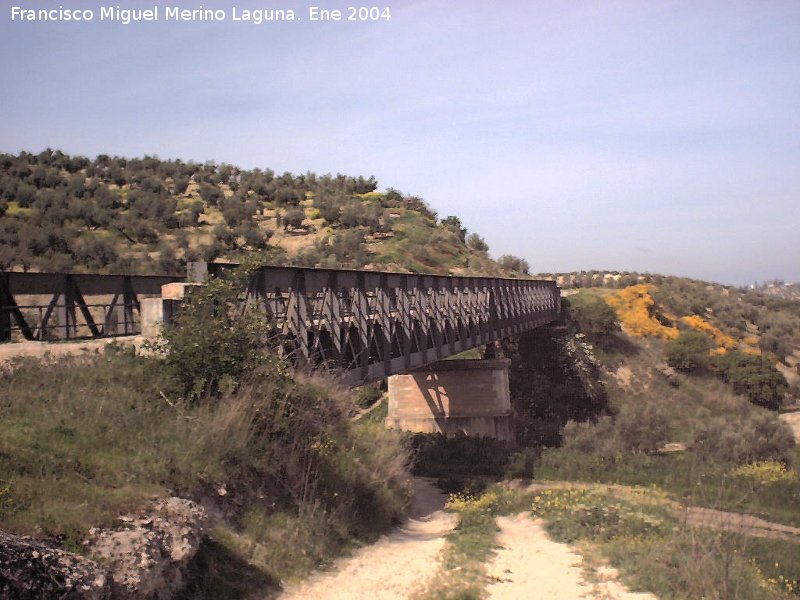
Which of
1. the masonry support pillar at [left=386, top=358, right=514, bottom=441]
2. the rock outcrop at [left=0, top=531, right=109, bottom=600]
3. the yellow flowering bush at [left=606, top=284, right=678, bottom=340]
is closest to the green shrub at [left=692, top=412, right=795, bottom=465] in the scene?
the masonry support pillar at [left=386, top=358, right=514, bottom=441]

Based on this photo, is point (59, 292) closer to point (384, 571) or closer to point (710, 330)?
point (384, 571)

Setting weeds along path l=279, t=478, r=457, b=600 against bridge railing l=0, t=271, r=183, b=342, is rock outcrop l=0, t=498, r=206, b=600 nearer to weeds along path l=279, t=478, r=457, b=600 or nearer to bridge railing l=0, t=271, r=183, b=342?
weeds along path l=279, t=478, r=457, b=600

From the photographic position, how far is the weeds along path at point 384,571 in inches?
334

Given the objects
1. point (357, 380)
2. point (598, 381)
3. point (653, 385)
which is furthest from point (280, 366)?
point (653, 385)

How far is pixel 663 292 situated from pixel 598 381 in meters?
28.0

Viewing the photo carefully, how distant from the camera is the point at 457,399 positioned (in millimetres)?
31781

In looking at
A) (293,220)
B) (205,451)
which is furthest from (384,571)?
(293,220)

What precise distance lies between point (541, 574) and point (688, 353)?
43315mm

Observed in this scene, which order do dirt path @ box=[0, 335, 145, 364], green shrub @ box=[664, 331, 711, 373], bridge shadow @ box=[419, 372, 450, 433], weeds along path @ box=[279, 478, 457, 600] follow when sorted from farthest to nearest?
green shrub @ box=[664, 331, 711, 373] → bridge shadow @ box=[419, 372, 450, 433] → dirt path @ box=[0, 335, 145, 364] → weeds along path @ box=[279, 478, 457, 600]

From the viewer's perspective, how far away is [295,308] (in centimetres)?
1362

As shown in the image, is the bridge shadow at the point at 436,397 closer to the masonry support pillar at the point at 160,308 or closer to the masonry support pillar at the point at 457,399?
the masonry support pillar at the point at 457,399

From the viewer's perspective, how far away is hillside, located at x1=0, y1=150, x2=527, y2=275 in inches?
1410

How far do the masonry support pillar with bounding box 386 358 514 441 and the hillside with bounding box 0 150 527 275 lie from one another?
1177 cm

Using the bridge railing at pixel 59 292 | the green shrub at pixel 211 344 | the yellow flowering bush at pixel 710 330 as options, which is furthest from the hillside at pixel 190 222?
the green shrub at pixel 211 344
